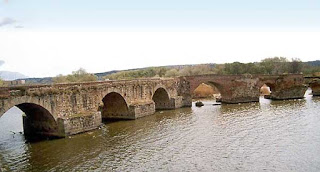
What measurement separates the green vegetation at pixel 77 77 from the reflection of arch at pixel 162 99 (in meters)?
14.8

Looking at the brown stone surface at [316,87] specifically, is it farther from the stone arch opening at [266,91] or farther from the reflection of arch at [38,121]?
the reflection of arch at [38,121]

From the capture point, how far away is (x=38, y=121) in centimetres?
2516

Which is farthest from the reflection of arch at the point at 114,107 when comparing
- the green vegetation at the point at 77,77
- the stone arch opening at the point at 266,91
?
the stone arch opening at the point at 266,91

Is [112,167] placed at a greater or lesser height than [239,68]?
lesser

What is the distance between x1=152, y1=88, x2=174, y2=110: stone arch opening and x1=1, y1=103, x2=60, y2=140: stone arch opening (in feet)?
60.1

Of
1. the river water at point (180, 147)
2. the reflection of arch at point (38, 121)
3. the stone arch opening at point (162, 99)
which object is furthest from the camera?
the stone arch opening at point (162, 99)

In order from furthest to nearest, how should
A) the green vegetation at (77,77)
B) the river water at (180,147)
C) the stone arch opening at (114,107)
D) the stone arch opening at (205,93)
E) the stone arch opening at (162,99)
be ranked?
the stone arch opening at (205,93)
the green vegetation at (77,77)
the stone arch opening at (162,99)
the stone arch opening at (114,107)
the river water at (180,147)

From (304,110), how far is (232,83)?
13118 millimetres

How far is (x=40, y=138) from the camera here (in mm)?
24266

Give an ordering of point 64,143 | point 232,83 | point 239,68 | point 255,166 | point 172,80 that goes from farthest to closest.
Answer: point 239,68, point 232,83, point 172,80, point 64,143, point 255,166

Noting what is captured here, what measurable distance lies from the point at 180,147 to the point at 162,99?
21.0 m

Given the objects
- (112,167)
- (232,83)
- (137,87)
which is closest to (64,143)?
(112,167)

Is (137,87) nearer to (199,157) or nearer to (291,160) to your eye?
(199,157)

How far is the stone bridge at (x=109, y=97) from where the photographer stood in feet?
76.0
